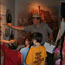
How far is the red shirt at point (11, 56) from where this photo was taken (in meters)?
1.74

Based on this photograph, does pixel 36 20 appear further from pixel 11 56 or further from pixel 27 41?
pixel 11 56

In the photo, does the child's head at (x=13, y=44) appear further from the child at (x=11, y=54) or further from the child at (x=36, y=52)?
the child at (x=36, y=52)

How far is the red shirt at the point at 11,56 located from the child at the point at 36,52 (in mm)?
95

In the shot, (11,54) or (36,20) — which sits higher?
(36,20)

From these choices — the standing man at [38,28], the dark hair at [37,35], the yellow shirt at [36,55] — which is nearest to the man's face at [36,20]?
the standing man at [38,28]

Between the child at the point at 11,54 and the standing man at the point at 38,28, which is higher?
the standing man at the point at 38,28

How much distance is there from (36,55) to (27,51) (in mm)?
98

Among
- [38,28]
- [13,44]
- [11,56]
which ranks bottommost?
[11,56]

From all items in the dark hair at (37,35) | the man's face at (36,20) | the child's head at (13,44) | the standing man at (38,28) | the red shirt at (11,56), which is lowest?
the red shirt at (11,56)

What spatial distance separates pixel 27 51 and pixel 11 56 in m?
0.17

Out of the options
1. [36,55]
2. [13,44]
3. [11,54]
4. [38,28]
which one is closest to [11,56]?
[11,54]

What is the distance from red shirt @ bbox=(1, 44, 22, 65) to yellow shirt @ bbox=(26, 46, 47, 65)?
0.09 metres

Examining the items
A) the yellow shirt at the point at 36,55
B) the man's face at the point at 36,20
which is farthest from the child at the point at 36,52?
the man's face at the point at 36,20

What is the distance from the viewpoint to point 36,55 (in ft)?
5.72
